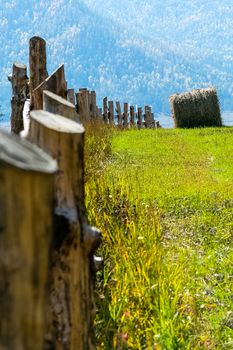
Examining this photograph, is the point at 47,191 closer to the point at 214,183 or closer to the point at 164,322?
the point at 164,322

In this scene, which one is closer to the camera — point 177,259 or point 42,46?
point 177,259

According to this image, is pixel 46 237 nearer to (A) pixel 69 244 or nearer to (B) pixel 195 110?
(A) pixel 69 244

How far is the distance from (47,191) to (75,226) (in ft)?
3.47

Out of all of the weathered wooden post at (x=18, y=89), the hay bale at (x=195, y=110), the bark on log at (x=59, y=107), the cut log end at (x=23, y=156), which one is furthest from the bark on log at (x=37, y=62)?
the hay bale at (x=195, y=110)

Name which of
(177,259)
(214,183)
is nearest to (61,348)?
(177,259)

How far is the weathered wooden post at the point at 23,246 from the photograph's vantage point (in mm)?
1596

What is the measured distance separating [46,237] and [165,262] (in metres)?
4.01

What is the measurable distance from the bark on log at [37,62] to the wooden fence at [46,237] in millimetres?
2274

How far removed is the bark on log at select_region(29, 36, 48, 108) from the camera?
23.8 feet

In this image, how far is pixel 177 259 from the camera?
6.22 metres

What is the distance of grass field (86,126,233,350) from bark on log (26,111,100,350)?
2.30 ft

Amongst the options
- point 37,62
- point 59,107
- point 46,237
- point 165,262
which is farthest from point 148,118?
point 46,237

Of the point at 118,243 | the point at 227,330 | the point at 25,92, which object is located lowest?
the point at 227,330

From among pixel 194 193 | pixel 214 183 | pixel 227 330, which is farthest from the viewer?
pixel 214 183
